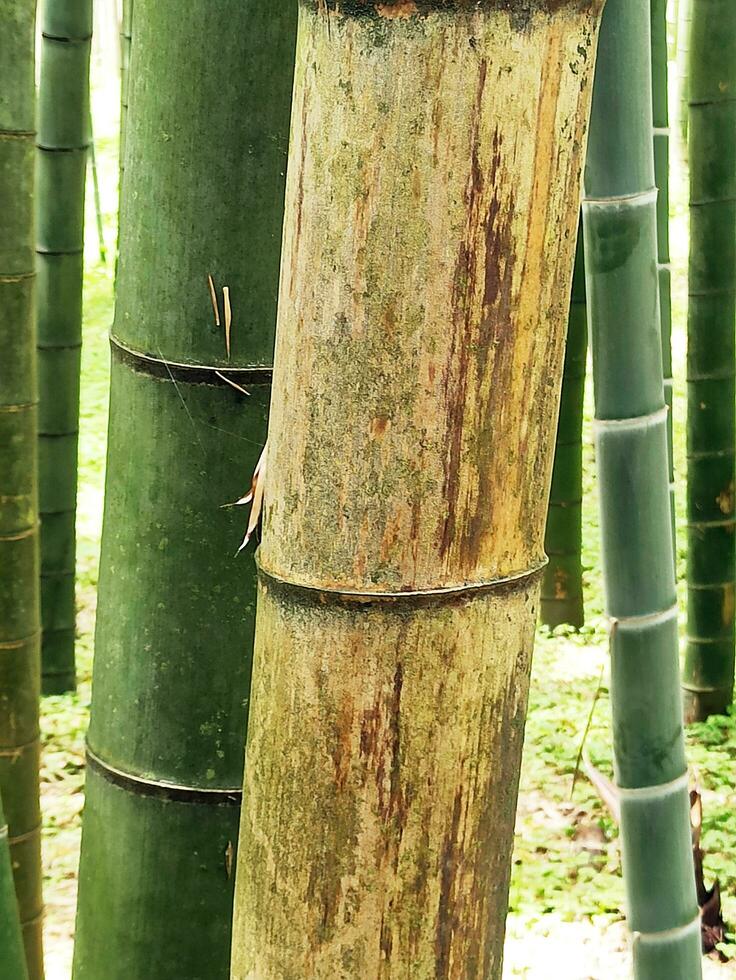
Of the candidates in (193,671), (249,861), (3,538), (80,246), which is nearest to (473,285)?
(249,861)

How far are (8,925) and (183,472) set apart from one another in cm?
34

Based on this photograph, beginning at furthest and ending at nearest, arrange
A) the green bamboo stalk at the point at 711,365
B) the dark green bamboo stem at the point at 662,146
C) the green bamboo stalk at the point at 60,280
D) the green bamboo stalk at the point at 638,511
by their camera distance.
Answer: the green bamboo stalk at the point at 711,365, the green bamboo stalk at the point at 60,280, the dark green bamboo stem at the point at 662,146, the green bamboo stalk at the point at 638,511

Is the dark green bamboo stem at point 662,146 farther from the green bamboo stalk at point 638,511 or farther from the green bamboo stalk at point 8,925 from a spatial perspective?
the green bamboo stalk at point 8,925

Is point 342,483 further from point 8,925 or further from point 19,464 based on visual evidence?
point 19,464

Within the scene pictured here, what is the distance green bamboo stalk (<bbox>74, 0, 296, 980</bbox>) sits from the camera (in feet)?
2.76

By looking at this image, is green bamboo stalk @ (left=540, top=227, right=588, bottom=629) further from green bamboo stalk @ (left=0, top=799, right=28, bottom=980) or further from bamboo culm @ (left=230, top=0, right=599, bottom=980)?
bamboo culm @ (left=230, top=0, right=599, bottom=980)

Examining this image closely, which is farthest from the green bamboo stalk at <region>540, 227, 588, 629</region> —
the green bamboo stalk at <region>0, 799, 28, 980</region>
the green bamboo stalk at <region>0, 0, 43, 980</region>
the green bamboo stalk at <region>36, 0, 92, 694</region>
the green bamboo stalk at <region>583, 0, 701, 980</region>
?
the green bamboo stalk at <region>0, 799, 28, 980</region>

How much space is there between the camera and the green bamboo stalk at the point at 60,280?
306cm

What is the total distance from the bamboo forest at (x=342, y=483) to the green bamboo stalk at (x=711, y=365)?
2.14 m

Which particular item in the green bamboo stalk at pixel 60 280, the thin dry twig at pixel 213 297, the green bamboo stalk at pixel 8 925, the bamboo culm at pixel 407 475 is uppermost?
the green bamboo stalk at pixel 60 280

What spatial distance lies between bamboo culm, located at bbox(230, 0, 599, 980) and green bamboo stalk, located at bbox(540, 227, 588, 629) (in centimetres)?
292

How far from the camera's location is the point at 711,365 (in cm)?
351

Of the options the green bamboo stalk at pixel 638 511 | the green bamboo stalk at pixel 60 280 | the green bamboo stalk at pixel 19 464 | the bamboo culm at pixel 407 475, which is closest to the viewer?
the bamboo culm at pixel 407 475

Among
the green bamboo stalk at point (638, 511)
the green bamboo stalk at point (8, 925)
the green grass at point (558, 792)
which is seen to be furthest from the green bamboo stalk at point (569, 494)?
the green bamboo stalk at point (8, 925)
